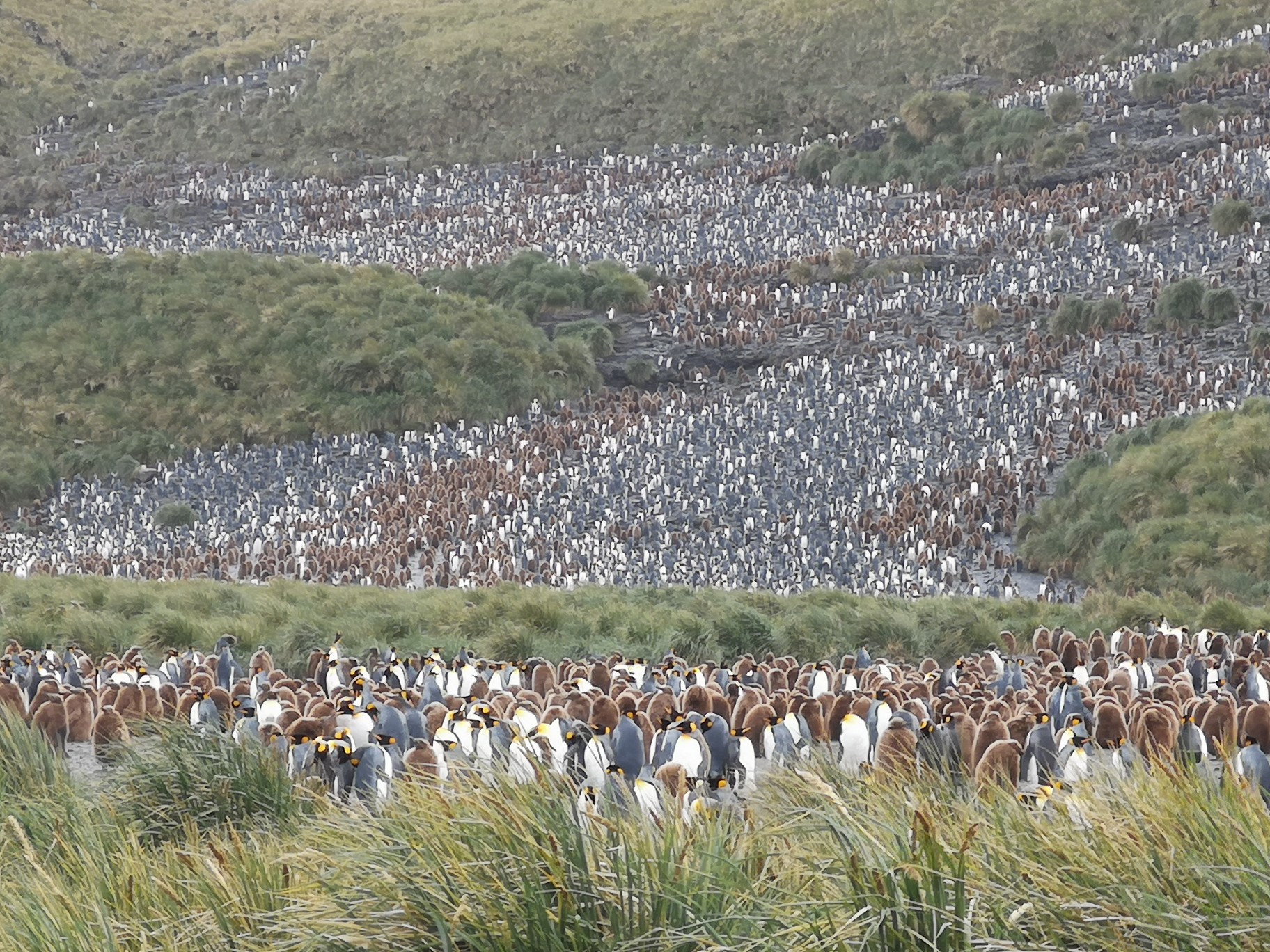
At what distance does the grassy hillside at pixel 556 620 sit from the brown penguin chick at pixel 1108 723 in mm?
8191

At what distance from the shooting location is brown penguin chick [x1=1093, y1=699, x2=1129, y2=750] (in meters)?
9.58

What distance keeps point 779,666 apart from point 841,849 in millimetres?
10799

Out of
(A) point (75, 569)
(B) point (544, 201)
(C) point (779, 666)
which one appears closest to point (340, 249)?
(B) point (544, 201)

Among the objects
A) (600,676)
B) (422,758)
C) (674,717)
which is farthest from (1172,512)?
(422,758)

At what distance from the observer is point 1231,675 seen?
13289 millimetres

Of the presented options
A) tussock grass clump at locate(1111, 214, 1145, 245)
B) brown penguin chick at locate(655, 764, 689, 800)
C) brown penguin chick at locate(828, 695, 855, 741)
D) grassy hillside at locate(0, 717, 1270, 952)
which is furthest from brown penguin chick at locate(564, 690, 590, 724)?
tussock grass clump at locate(1111, 214, 1145, 245)

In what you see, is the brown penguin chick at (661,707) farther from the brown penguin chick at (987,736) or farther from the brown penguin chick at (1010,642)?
the brown penguin chick at (1010,642)

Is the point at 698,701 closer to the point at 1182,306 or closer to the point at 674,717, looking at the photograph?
the point at 674,717

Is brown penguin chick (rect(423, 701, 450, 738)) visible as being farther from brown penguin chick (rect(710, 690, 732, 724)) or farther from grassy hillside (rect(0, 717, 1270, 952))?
grassy hillside (rect(0, 717, 1270, 952))

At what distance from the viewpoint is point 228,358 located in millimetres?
48250

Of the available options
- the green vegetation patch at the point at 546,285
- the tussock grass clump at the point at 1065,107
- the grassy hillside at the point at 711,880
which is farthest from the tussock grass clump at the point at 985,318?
the grassy hillside at the point at 711,880

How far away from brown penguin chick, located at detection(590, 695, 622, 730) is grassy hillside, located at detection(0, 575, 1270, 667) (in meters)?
6.94

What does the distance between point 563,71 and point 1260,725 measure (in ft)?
262

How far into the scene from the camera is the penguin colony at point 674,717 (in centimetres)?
776
